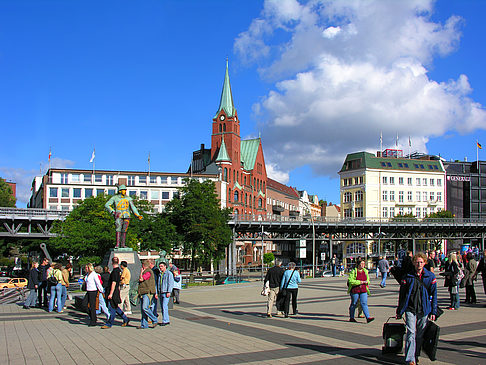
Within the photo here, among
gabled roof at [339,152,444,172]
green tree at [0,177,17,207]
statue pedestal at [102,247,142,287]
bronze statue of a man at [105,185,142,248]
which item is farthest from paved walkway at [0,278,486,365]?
gabled roof at [339,152,444,172]

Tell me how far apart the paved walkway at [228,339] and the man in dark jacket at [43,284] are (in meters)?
1.08

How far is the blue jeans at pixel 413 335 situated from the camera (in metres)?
8.55

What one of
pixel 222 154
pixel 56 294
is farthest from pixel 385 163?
pixel 56 294

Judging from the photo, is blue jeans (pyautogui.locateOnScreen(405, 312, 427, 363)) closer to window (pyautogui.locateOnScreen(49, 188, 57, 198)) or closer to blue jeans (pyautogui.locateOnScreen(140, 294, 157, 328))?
blue jeans (pyautogui.locateOnScreen(140, 294, 157, 328))

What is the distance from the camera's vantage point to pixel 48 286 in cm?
1864

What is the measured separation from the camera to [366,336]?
39.8ft

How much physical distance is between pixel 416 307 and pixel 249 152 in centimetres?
9894

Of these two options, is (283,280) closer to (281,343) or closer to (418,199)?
(281,343)

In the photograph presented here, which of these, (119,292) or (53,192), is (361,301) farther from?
(53,192)

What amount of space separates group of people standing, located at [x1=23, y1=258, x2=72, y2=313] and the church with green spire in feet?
230

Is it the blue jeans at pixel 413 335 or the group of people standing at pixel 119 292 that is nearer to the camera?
the blue jeans at pixel 413 335

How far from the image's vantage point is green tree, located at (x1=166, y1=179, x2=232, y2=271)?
5912 centimetres

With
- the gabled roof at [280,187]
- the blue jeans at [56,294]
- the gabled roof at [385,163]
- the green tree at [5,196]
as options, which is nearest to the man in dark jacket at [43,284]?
the blue jeans at [56,294]

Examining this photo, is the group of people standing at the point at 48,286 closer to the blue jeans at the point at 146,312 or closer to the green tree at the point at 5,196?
the blue jeans at the point at 146,312
